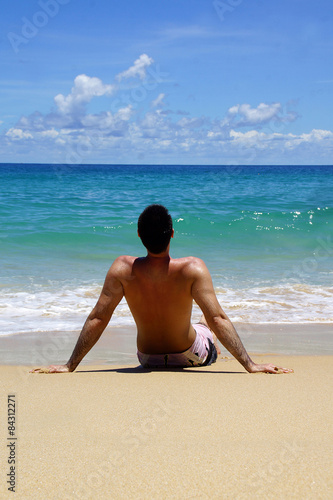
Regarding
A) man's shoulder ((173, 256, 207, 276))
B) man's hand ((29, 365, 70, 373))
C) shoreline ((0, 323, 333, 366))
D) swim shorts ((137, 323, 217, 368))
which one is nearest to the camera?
→ man's shoulder ((173, 256, 207, 276))

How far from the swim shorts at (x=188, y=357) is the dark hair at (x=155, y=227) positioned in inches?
32.0

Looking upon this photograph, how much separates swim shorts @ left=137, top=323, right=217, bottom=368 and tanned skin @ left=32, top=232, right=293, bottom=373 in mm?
193

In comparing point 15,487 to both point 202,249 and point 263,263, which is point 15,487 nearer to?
point 263,263

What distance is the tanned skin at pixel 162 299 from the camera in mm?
2951

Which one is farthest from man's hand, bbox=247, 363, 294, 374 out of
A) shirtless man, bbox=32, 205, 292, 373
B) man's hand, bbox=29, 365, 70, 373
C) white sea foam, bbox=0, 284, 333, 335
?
white sea foam, bbox=0, 284, 333, 335

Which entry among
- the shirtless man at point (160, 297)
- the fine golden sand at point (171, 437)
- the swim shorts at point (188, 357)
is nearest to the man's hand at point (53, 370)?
the shirtless man at point (160, 297)

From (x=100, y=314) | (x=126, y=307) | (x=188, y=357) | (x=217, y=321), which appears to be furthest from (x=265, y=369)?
(x=126, y=307)

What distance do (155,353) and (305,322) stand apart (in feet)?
8.41

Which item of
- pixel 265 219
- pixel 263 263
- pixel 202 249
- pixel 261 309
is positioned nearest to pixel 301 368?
pixel 261 309

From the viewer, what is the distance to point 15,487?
5.34ft

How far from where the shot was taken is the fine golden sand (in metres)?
1.62

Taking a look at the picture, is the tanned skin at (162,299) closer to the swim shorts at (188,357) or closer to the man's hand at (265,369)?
the man's hand at (265,369)

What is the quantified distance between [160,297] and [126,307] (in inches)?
119

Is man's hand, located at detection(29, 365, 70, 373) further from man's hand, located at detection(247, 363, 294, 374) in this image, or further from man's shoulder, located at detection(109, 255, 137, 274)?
man's hand, located at detection(247, 363, 294, 374)
